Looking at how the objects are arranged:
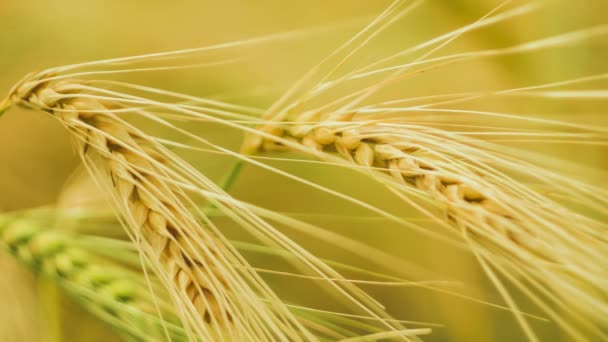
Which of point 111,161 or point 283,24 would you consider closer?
point 111,161

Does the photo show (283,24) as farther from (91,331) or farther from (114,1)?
(91,331)

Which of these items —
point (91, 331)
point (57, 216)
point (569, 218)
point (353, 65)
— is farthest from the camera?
point (353, 65)

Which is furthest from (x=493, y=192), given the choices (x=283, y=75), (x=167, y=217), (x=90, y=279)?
(x=283, y=75)

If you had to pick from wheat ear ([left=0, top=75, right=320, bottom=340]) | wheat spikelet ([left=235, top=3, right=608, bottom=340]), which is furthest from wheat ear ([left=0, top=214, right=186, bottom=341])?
wheat spikelet ([left=235, top=3, right=608, bottom=340])

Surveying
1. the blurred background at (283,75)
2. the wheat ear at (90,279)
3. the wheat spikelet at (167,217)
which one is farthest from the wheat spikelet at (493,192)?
the blurred background at (283,75)

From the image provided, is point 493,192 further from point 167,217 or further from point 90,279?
point 90,279

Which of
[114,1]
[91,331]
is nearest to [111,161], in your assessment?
[91,331]

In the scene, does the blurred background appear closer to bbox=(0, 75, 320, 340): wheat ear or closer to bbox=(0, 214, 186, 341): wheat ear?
bbox=(0, 214, 186, 341): wheat ear
